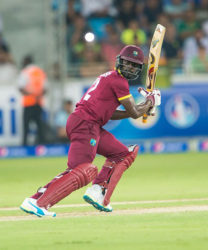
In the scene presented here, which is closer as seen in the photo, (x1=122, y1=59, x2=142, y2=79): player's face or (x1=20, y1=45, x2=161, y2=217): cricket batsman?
(x1=20, y1=45, x2=161, y2=217): cricket batsman

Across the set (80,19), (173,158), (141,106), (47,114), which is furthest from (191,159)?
(141,106)

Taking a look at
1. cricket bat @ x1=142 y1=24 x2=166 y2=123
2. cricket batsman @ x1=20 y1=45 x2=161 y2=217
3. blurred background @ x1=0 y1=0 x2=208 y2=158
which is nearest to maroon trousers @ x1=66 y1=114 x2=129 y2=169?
cricket batsman @ x1=20 y1=45 x2=161 y2=217

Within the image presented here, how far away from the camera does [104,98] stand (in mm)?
6898

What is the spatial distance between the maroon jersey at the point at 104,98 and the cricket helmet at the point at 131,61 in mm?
62

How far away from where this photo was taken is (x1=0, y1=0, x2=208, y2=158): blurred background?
48.4ft

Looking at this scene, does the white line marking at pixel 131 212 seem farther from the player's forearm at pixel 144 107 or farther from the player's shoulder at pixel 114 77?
the player's shoulder at pixel 114 77

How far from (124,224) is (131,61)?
1.58 metres

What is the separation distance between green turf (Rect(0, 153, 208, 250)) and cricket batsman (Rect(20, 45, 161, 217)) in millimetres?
212

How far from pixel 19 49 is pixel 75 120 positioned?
962 cm

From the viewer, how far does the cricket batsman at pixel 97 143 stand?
6621 millimetres

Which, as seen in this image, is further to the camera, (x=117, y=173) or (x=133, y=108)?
(x=117, y=173)

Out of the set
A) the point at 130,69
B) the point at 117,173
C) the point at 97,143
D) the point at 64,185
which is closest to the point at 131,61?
the point at 130,69

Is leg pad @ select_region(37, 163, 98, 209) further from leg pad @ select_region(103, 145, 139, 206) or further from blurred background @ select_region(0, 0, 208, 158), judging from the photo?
blurred background @ select_region(0, 0, 208, 158)

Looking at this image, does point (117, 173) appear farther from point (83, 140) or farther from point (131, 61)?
point (131, 61)
